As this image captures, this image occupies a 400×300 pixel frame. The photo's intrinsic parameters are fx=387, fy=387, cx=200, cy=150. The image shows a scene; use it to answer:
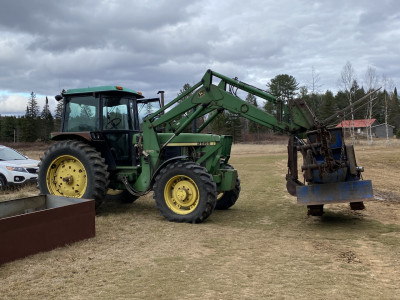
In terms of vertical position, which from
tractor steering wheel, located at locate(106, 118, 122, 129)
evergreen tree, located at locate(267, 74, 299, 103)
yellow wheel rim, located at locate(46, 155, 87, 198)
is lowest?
yellow wheel rim, located at locate(46, 155, 87, 198)

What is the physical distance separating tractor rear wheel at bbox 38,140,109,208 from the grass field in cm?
67

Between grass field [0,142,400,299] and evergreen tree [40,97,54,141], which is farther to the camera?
evergreen tree [40,97,54,141]

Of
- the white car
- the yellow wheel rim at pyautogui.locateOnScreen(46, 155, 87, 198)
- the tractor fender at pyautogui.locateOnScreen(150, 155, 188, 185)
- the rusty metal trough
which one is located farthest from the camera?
the white car

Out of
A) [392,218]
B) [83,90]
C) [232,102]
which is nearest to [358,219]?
[392,218]

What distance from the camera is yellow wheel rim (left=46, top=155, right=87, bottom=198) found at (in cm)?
814

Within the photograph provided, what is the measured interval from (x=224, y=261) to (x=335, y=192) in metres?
2.91

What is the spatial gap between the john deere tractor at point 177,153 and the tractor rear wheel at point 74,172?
2cm

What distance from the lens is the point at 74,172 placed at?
8.22 meters

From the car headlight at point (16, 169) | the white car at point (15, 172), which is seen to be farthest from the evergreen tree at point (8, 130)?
the car headlight at point (16, 169)

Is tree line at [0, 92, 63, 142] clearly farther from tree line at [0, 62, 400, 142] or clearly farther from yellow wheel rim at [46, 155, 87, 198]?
yellow wheel rim at [46, 155, 87, 198]

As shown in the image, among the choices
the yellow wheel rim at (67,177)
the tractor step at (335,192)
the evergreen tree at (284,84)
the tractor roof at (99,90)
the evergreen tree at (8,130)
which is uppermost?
the evergreen tree at (284,84)

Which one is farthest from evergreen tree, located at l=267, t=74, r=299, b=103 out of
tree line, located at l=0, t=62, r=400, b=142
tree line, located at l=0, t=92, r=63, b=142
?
tree line, located at l=0, t=92, r=63, b=142

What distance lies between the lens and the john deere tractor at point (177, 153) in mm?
7035

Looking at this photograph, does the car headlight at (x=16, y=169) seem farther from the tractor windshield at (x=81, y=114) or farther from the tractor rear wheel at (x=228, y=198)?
the tractor rear wheel at (x=228, y=198)
